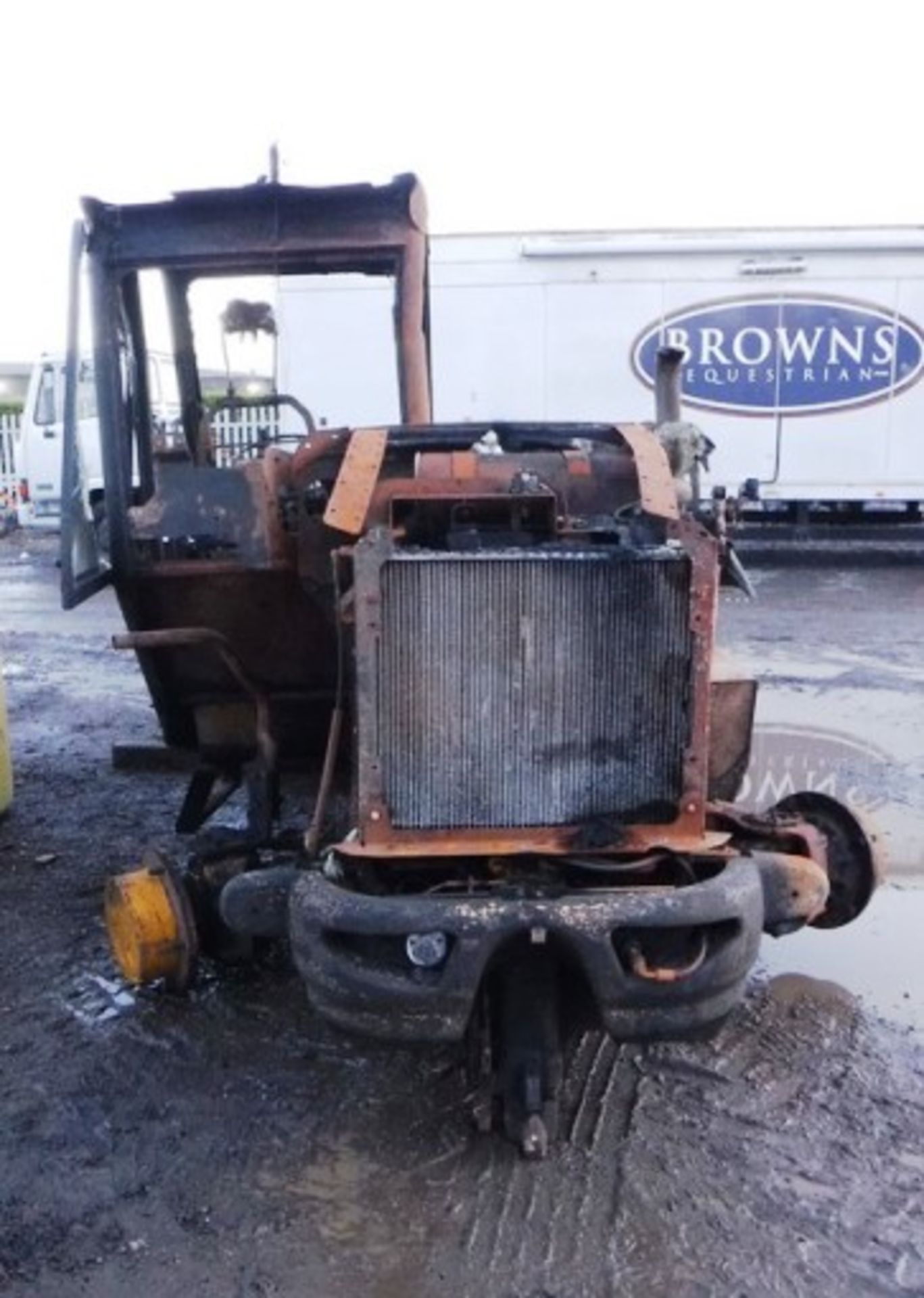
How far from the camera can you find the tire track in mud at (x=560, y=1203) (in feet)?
9.32

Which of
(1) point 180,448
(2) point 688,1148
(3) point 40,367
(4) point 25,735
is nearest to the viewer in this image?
(2) point 688,1148

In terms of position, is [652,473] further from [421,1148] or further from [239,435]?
[239,435]

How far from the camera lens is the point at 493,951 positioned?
2984 mm

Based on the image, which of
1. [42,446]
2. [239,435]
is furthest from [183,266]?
[42,446]

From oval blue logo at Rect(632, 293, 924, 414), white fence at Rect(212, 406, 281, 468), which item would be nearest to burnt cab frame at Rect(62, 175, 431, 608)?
white fence at Rect(212, 406, 281, 468)

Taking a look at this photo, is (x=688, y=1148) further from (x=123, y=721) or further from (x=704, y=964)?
(x=123, y=721)

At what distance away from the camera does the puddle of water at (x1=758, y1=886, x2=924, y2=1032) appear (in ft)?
13.7

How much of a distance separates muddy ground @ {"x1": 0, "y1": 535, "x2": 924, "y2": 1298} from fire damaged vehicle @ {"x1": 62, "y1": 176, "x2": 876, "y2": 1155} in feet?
0.75

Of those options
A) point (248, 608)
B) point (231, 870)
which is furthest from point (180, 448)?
point (231, 870)

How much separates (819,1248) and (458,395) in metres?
12.2

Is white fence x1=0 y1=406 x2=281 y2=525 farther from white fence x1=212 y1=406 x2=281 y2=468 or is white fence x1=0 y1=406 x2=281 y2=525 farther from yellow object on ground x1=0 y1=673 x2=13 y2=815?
yellow object on ground x1=0 y1=673 x2=13 y2=815

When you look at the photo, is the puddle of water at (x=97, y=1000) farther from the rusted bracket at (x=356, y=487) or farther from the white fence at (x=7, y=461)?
the white fence at (x=7, y=461)

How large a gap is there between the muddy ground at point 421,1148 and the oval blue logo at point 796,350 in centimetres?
976

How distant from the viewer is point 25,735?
25.1 ft
